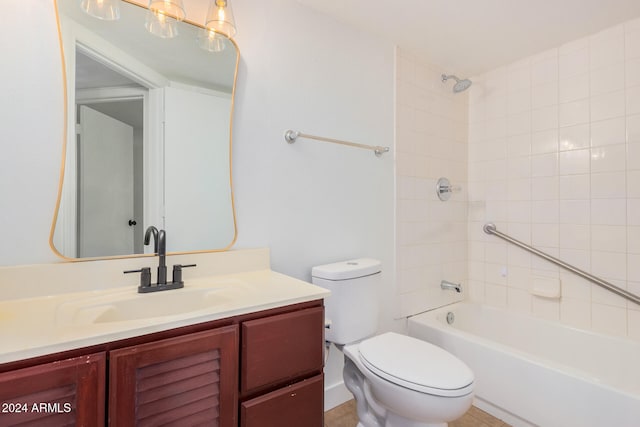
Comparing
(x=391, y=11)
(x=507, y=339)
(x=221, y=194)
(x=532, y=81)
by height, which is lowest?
(x=507, y=339)

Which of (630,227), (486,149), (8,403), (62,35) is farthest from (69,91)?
(630,227)

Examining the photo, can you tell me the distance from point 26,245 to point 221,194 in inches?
25.8

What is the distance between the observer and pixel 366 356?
1.28 meters

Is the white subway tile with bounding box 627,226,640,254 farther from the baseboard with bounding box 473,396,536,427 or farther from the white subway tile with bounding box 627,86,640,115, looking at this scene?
the baseboard with bounding box 473,396,536,427

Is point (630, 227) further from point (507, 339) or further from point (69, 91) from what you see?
point (69, 91)

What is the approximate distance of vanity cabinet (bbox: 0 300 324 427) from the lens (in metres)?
0.66

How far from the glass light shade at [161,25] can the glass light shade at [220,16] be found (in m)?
0.13

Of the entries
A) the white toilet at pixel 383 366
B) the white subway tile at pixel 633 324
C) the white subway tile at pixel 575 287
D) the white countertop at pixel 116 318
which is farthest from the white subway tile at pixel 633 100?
the white countertop at pixel 116 318

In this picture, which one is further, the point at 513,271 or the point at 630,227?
the point at 513,271

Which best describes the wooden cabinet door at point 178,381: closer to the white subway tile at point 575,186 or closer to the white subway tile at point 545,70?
the white subway tile at point 575,186

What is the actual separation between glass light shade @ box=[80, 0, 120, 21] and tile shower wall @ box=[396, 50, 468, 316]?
1550 millimetres

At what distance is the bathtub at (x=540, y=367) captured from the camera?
131 centimetres

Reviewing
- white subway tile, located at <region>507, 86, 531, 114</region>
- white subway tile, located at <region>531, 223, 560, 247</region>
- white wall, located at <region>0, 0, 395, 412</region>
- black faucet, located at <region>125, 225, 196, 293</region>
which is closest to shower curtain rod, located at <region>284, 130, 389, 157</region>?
white wall, located at <region>0, 0, 395, 412</region>

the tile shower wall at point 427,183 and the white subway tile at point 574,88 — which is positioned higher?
the white subway tile at point 574,88
